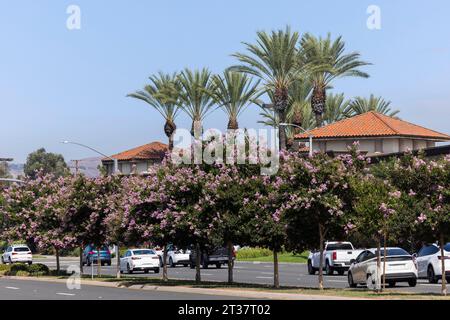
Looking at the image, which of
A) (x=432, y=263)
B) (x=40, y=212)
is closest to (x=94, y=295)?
(x=432, y=263)

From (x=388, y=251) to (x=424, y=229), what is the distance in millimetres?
8877

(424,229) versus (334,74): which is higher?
(334,74)

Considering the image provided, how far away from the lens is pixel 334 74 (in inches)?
2901

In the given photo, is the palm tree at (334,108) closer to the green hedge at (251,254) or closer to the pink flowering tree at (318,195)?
the green hedge at (251,254)

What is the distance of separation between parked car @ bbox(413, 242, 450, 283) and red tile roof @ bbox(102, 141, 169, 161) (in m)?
61.4

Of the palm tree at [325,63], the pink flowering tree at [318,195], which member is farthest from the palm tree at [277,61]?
the pink flowering tree at [318,195]

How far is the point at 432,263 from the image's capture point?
128 feet

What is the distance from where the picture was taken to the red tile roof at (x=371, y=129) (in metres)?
79.0

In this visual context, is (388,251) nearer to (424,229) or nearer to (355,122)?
(424,229)

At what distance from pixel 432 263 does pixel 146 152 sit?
7013 centimetres

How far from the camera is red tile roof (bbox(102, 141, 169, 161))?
10296cm

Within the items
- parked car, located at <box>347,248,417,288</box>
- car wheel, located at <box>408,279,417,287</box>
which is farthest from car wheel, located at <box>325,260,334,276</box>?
car wheel, located at <box>408,279,417,287</box>

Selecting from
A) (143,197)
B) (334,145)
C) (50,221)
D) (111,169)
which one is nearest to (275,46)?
(334,145)

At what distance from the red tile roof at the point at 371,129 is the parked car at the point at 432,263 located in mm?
37460
